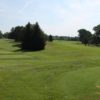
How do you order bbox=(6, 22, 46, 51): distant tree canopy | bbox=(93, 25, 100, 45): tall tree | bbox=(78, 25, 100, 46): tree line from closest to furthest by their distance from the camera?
1. bbox=(6, 22, 46, 51): distant tree canopy
2. bbox=(78, 25, 100, 46): tree line
3. bbox=(93, 25, 100, 45): tall tree

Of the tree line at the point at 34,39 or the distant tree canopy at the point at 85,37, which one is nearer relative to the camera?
the tree line at the point at 34,39

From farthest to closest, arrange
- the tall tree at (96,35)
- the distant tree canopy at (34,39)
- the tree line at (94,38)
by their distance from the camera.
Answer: the tall tree at (96,35), the tree line at (94,38), the distant tree canopy at (34,39)

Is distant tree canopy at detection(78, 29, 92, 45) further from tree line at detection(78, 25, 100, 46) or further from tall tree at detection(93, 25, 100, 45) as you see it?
tall tree at detection(93, 25, 100, 45)

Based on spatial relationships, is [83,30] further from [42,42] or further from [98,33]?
[42,42]

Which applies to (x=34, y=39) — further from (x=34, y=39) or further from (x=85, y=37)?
(x=85, y=37)

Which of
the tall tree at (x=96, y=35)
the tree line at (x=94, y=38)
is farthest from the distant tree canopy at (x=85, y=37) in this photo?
the tall tree at (x=96, y=35)

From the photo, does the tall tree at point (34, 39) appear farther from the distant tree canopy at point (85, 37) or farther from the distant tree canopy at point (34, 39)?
the distant tree canopy at point (85, 37)

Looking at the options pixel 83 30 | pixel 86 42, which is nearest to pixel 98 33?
pixel 86 42

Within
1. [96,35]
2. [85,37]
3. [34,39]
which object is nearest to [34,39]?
[34,39]

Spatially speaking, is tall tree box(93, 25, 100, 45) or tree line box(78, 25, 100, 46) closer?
tree line box(78, 25, 100, 46)

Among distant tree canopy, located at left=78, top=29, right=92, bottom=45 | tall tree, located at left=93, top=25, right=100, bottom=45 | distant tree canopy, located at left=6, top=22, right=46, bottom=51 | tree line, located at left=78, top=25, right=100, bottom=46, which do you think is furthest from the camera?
tall tree, located at left=93, top=25, right=100, bottom=45

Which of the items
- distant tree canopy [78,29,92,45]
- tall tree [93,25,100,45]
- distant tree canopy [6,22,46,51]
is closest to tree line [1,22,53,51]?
distant tree canopy [6,22,46,51]

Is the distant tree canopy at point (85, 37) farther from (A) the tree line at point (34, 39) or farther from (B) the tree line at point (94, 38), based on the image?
(A) the tree line at point (34, 39)

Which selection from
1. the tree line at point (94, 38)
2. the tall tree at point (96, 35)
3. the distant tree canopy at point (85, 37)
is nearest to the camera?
the distant tree canopy at point (85, 37)
